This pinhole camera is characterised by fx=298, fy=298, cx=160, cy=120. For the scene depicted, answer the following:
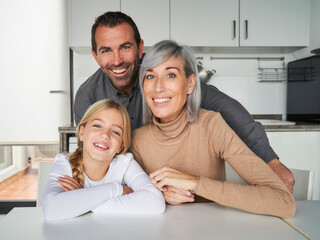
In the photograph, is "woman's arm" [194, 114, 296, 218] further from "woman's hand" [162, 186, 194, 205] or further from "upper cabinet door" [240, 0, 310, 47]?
"upper cabinet door" [240, 0, 310, 47]

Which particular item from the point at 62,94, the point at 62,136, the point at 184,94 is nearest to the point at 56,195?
the point at 184,94

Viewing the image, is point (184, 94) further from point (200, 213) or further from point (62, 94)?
point (62, 94)

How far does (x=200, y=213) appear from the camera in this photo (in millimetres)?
876

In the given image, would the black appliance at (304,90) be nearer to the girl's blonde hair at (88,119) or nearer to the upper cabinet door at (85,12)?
the upper cabinet door at (85,12)

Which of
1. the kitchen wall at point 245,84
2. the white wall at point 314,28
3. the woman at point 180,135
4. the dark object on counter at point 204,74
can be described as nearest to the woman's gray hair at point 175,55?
the woman at point 180,135

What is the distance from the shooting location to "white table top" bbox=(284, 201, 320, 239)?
76 cm

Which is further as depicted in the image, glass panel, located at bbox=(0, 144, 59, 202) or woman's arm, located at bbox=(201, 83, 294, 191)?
glass panel, located at bbox=(0, 144, 59, 202)

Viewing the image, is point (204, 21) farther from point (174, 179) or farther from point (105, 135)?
point (174, 179)

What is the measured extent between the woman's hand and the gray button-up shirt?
1.71ft

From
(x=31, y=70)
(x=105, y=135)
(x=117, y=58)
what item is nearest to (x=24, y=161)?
(x=31, y=70)

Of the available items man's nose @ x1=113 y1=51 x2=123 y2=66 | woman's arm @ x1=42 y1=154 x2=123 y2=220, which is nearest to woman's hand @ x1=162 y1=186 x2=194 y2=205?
woman's arm @ x1=42 y1=154 x2=123 y2=220

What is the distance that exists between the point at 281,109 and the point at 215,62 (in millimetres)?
818

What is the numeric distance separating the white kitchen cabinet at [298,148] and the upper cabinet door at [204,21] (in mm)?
989

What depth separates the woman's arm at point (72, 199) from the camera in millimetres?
826
